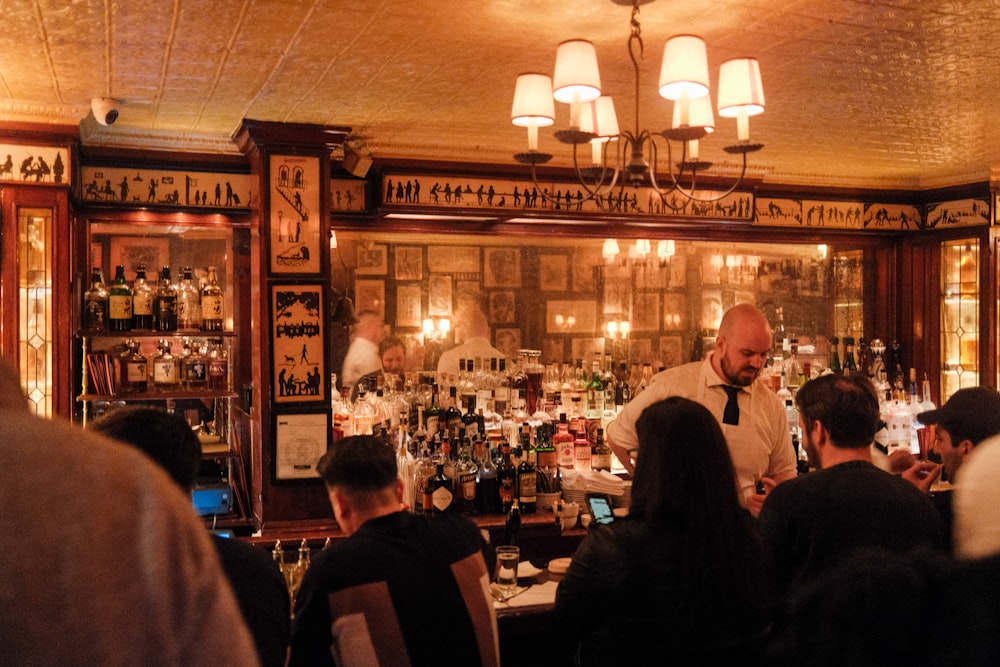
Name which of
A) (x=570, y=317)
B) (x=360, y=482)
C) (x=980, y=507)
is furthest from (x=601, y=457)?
(x=980, y=507)

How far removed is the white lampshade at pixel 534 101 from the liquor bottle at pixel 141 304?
2834mm

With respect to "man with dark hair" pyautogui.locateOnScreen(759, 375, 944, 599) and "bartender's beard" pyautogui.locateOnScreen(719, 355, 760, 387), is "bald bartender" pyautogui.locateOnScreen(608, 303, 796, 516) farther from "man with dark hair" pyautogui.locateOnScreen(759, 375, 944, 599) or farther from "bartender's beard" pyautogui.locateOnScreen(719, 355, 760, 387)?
"man with dark hair" pyautogui.locateOnScreen(759, 375, 944, 599)

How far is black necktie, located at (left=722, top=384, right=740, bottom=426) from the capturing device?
161 inches

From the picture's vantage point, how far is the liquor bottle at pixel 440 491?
4.39 meters

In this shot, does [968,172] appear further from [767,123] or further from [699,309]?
[767,123]

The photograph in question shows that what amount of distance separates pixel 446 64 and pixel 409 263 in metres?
2.43

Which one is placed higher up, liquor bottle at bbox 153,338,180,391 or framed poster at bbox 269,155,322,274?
framed poster at bbox 269,155,322,274

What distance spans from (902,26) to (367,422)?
3.57 meters

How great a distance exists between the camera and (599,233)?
253 inches

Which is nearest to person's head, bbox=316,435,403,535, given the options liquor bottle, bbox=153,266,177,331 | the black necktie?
the black necktie

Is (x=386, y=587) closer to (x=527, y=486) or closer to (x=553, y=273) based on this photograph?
(x=527, y=486)

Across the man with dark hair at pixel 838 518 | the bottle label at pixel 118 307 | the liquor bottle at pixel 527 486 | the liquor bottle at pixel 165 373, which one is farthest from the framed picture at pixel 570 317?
the man with dark hair at pixel 838 518

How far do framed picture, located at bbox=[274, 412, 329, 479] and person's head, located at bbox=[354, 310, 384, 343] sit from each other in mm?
1118

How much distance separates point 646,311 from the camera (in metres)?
6.80
